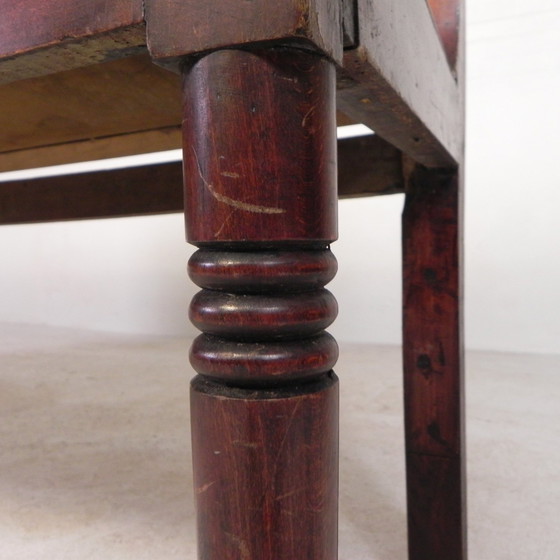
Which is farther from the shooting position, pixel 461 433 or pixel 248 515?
pixel 461 433

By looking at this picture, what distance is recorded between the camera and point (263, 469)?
29 cm

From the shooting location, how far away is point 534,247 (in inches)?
75.9

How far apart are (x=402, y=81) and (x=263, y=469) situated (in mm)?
258

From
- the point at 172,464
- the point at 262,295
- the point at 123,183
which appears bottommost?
the point at 172,464

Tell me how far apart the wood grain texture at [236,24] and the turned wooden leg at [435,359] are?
43 cm

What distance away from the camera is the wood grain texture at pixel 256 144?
0.88 ft

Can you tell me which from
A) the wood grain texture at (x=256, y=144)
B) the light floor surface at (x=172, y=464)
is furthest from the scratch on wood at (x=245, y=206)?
the light floor surface at (x=172, y=464)

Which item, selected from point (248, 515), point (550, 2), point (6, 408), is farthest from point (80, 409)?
point (550, 2)

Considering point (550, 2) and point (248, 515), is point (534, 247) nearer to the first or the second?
point (550, 2)

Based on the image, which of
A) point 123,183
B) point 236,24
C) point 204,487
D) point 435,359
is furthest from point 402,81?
point 123,183

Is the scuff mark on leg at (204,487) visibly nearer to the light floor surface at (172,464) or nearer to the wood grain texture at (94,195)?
the light floor surface at (172,464)

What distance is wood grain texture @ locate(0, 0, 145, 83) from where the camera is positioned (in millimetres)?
286

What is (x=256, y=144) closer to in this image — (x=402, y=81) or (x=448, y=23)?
(x=402, y=81)

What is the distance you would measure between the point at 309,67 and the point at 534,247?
71.8 inches
